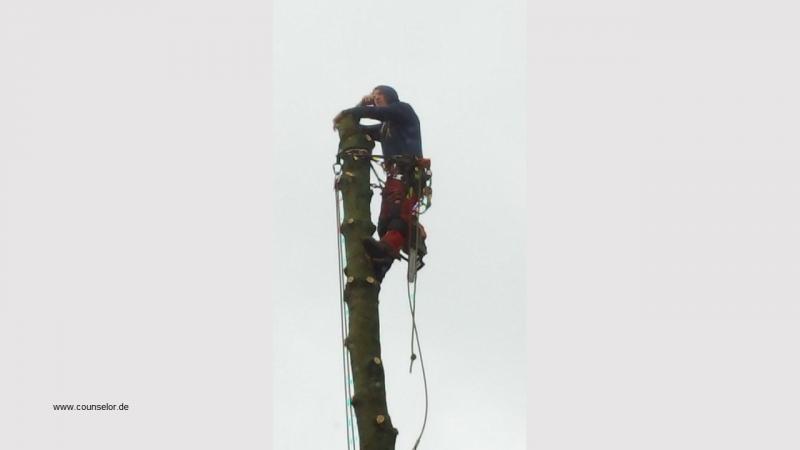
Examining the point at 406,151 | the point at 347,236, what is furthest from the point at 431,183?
the point at 347,236

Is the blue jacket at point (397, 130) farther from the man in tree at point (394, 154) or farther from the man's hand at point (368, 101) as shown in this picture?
the man's hand at point (368, 101)

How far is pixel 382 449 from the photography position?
742 cm

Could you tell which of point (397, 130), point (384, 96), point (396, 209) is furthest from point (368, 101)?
point (396, 209)

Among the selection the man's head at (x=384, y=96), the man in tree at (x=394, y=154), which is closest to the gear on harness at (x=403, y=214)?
the man in tree at (x=394, y=154)

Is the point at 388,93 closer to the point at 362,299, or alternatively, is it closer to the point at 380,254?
the point at 380,254

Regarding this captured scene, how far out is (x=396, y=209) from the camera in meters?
8.45

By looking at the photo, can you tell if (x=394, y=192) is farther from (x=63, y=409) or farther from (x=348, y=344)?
(x=63, y=409)

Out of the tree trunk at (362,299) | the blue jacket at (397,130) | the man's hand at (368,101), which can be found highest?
the man's hand at (368,101)

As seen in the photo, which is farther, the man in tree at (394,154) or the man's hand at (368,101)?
the man's hand at (368,101)

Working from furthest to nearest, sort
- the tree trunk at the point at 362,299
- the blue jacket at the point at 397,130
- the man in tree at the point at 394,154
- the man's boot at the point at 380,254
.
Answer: the blue jacket at the point at 397,130
the man in tree at the point at 394,154
the man's boot at the point at 380,254
the tree trunk at the point at 362,299

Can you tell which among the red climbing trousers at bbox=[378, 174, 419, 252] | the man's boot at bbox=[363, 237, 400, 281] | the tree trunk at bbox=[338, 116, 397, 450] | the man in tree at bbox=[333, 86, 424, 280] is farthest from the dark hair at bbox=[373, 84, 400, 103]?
the man's boot at bbox=[363, 237, 400, 281]

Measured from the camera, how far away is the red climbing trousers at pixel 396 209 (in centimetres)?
838

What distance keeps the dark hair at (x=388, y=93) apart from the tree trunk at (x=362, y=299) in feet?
1.33

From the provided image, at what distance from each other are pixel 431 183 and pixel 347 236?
1.00 metres
